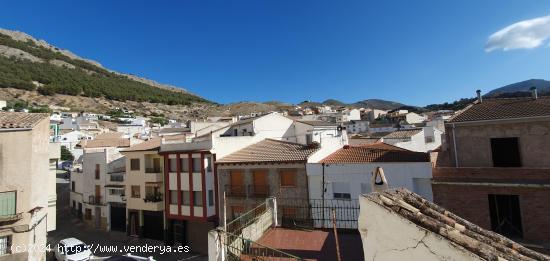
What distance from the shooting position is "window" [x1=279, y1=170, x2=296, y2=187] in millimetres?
23334

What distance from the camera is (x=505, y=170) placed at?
17.3 m

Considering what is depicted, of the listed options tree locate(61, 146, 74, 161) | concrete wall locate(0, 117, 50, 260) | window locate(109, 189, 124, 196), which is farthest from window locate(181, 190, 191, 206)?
tree locate(61, 146, 74, 161)

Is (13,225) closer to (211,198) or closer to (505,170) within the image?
(211,198)

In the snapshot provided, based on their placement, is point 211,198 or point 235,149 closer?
point 211,198

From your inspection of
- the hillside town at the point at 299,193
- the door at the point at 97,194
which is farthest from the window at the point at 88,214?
the door at the point at 97,194

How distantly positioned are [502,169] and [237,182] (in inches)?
684

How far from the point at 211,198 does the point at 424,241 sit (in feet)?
80.5

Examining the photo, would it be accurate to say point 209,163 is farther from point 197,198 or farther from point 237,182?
point 197,198

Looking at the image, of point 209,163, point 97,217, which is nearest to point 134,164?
point 97,217

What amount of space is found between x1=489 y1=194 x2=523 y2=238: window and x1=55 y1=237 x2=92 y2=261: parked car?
25185mm

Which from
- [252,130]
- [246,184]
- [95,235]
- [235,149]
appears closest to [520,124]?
[246,184]

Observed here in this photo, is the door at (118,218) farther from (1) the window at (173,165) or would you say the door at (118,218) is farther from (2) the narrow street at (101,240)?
(1) the window at (173,165)

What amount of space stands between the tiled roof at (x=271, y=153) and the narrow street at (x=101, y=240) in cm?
842

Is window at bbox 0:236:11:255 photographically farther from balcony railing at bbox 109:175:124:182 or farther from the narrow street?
balcony railing at bbox 109:175:124:182
